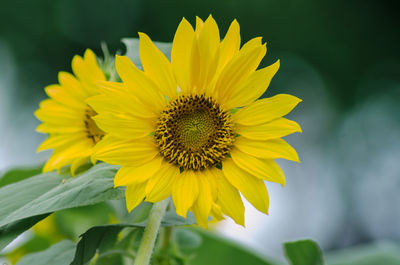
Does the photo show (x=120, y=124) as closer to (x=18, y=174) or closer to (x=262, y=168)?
(x=262, y=168)

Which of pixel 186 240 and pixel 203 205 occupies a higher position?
pixel 203 205

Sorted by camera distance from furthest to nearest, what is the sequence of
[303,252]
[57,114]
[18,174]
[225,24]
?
[225,24] → [18,174] → [57,114] → [303,252]

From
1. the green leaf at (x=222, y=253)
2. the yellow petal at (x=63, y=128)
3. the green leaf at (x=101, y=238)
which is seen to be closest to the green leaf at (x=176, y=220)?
the green leaf at (x=101, y=238)

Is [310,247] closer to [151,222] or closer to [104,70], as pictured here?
[151,222]

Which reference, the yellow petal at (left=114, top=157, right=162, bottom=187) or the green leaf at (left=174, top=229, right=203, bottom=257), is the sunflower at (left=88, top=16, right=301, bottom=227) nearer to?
the yellow petal at (left=114, top=157, right=162, bottom=187)

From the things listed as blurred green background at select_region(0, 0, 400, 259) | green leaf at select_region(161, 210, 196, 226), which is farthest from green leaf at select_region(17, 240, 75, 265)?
blurred green background at select_region(0, 0, 400, 259)

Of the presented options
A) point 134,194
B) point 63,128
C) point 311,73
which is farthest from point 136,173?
point 311,73

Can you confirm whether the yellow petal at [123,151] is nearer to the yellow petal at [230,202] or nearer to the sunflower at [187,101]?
the sunflower at [187,101]
